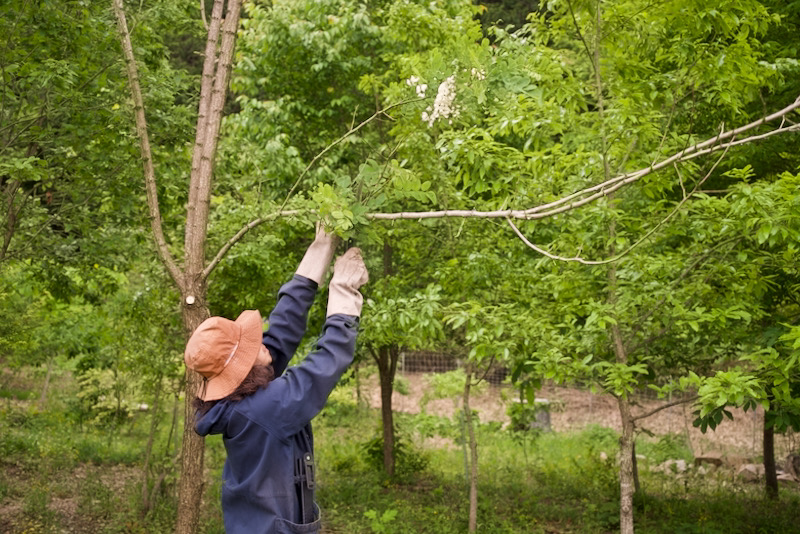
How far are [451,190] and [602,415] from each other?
10.2m

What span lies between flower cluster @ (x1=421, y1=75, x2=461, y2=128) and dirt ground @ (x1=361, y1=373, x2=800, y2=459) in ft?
32.4

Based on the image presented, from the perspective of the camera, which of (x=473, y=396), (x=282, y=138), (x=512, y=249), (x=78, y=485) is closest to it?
(x=512, y=249)

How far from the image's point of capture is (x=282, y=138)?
26.3 feet

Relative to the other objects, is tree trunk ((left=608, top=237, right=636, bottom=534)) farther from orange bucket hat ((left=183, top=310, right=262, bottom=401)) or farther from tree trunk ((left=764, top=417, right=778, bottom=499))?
tree trunk ((left=764, top=417, right=778, bottom=499))

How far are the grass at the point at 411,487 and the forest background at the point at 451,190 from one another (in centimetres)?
9

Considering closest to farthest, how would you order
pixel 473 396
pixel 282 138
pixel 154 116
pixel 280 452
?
pixel 280 452 → pixel 154 116 → pixel 282 138 → pixel 473 396

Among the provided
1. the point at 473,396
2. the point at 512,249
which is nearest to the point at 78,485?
the point at 512,249

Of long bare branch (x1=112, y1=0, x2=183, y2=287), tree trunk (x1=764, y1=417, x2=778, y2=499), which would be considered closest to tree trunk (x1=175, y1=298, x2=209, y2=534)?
long bare branch (x1=112, y1=0, x2=183, y2=287)

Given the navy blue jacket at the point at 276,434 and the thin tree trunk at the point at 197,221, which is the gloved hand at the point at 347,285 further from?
the thin tree trunk at the point at 197,221

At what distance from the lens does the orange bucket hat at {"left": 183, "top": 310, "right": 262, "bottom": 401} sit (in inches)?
93.4

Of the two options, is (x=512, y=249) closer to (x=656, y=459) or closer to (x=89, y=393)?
(x=656, y=459)

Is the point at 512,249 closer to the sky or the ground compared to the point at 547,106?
closer to the ground

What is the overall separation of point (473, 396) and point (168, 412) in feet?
21.4

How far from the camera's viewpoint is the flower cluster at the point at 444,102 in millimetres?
3240
